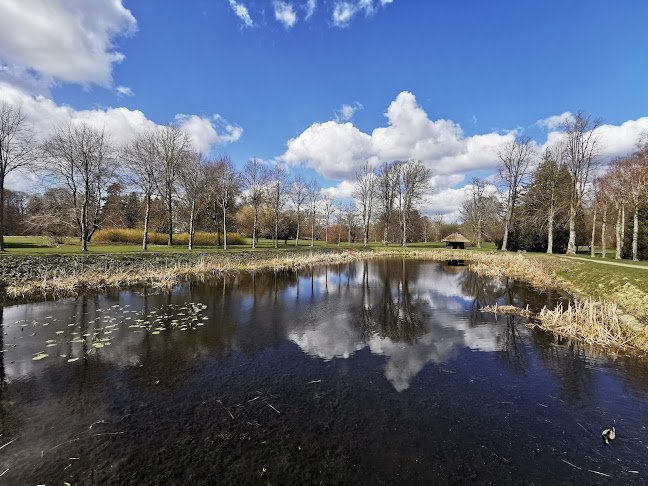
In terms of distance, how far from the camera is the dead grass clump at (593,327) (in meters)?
7.21

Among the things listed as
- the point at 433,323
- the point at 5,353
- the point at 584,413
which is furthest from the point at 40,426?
the point at 433,323

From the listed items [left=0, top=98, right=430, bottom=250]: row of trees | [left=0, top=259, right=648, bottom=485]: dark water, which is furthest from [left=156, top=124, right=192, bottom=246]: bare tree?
[left=0, top=259, right=648, bottom=485]: dark water

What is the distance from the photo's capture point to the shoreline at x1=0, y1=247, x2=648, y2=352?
1150 centimetres

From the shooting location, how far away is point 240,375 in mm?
5578

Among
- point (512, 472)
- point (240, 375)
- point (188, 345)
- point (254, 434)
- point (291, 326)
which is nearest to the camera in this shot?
point (512, 472)

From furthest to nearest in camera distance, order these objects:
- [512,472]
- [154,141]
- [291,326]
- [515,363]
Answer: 1. [154,141]
2. [291,326]
3. [515,363]
4. [512,472]

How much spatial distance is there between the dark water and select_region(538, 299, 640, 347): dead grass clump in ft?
2.33

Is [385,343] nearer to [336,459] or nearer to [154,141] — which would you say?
[336,459]

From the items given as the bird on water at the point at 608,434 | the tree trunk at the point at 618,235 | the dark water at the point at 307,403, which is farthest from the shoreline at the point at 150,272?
the tree trunk at the point at 618,235

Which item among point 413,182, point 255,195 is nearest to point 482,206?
point 413,182

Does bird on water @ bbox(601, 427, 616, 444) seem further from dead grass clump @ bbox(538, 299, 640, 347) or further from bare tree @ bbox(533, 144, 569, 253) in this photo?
bare tree @ bbox(533, 144, 569, 253)

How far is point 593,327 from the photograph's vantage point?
7555 mm

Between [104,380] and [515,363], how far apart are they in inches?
318

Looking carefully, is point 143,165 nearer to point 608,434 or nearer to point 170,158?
point 170,158
